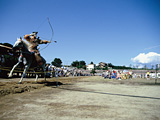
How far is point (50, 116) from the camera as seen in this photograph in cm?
288

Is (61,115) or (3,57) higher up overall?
(3,57)

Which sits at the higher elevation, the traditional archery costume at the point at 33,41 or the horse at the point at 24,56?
the traditional archery costume at the point at 33,41

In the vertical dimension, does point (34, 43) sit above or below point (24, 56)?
above

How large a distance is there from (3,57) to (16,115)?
13895mm

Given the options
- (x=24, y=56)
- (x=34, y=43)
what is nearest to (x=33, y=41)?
(x=34, y=43)

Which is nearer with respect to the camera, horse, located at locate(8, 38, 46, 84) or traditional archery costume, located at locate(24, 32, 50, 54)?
horse, located at locate(8, 38, 46, 84)

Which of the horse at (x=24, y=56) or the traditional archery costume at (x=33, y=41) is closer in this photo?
the horse at (x=24, y=56)

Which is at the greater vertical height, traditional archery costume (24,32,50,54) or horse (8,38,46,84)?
traditional archery costume (24,32,50,54)

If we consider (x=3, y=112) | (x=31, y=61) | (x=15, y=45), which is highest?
(x=15, y=45)

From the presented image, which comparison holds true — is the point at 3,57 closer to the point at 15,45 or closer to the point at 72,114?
the point at 15,45

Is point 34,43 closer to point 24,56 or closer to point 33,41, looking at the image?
point 33,41

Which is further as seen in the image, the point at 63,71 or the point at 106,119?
the point at 63,71

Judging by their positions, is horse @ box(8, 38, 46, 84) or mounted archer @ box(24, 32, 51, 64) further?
mounted archer @ box(24, 32, 51, 64)

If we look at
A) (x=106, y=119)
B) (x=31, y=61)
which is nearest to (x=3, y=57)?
(x=31, y=61)
